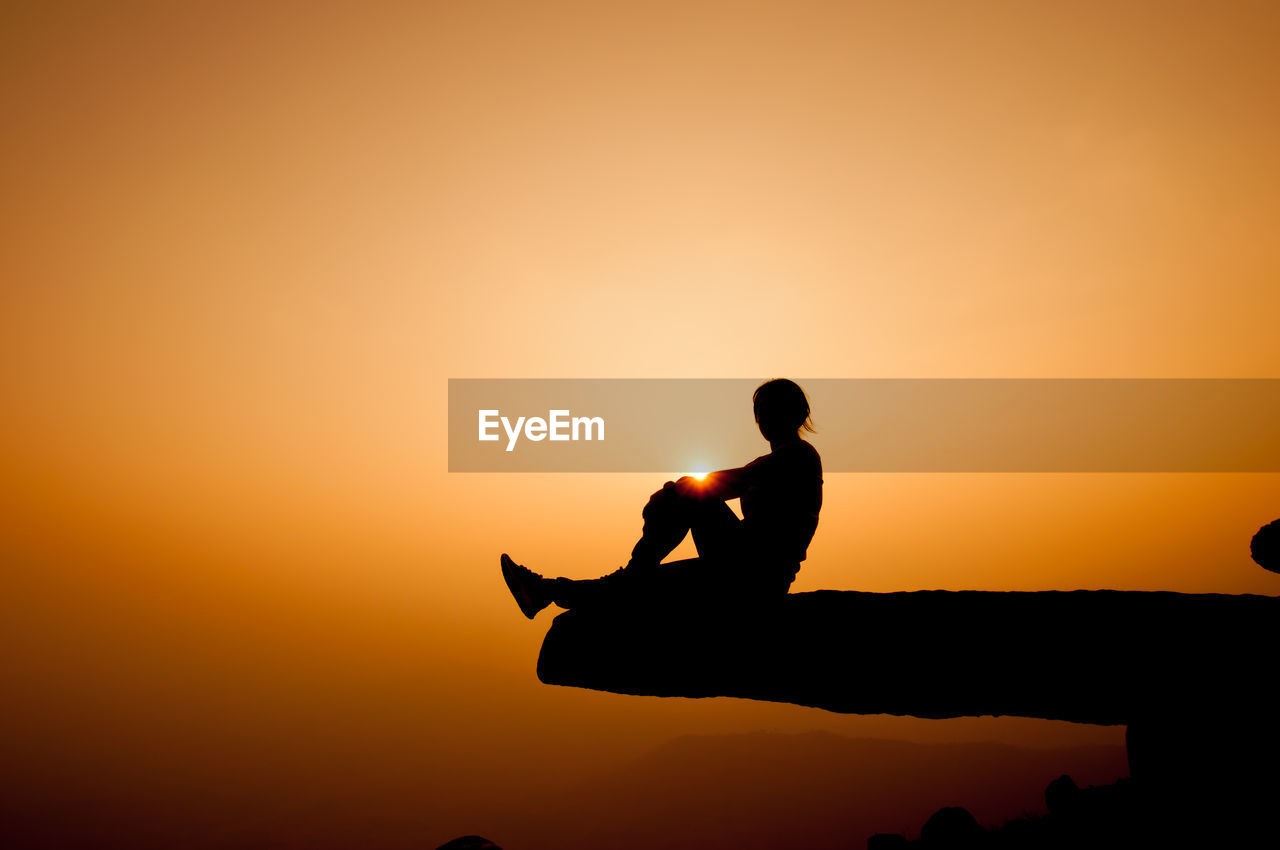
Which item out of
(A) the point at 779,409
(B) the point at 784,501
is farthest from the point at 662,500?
(A) the point at 779,409

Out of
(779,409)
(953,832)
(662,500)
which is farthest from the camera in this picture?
(953,832)

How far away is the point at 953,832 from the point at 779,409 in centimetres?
857

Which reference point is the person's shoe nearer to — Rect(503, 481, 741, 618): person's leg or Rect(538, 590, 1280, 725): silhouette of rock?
Rect(503, 481, 741, 618): person's leg

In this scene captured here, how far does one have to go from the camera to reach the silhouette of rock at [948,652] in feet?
10.3

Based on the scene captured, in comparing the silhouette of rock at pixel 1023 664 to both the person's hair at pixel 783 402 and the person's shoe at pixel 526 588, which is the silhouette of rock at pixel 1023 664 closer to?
the person's shoe at pixel 526 588

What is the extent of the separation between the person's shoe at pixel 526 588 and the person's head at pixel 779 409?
1845 millimetres

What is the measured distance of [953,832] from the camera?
9086mm

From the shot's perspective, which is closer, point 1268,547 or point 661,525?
point 661,525

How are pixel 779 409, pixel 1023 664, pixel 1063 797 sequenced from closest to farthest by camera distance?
pixel 1023 664
pixel 779 409
pixel 1063 797

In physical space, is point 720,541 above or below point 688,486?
below

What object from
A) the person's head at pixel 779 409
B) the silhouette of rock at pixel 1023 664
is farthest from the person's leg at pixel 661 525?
the person's head at pixel 779 409

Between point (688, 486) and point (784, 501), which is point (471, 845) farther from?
point (784, 501)

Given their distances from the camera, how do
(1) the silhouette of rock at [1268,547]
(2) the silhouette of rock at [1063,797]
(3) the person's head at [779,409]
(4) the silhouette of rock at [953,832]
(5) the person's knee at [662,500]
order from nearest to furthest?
(5) the person's knee at [662,500] < (1) the silhouette of rock at [1268,547] < (3) the person's head at [779,409] < (4) the silhouette of rock at [953,832] < (2) the silhouette of rock at [1063,797]

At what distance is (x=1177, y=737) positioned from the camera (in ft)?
10.7
